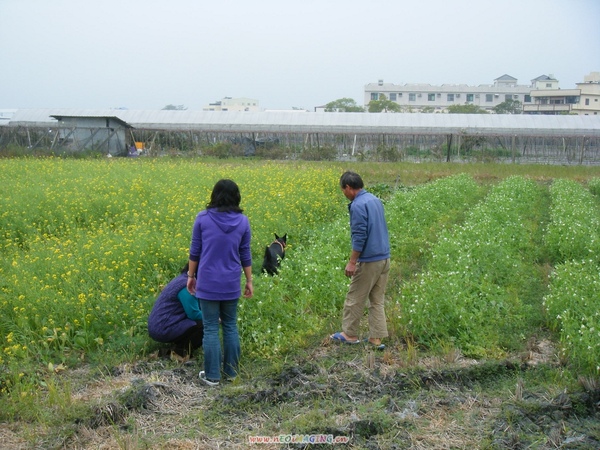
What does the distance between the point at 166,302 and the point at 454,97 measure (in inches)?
3473

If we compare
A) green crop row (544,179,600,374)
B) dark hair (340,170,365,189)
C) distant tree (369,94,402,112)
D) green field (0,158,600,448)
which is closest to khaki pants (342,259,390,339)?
green field (0,158,600,448)

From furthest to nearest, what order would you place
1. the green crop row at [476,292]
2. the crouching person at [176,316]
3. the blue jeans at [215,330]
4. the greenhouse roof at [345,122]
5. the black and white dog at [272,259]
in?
1. the greenhouse roof at [345,122]
2. the black and white dog at [272,259]
3. the green crop row at [476,292]
4. the crouching person at [176,316]
5. the blue jeans at [215,330]

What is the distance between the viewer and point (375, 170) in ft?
82.0

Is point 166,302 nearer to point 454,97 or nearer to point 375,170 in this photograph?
point 375,170

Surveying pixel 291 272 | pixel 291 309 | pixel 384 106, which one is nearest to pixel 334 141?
pixel 291 272

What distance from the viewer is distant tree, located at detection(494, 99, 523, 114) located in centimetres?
7900

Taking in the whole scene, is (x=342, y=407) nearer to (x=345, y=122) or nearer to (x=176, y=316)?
(x=176, y=316)

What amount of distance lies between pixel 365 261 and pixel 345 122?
33.4 meters

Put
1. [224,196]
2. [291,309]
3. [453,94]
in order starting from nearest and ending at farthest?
[224,196] < [291,309] < [453,94]

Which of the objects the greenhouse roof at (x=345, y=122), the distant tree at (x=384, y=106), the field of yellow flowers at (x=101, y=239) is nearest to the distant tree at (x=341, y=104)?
the distant tree at (x=384, y=106)

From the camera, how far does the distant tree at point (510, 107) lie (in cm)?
7900

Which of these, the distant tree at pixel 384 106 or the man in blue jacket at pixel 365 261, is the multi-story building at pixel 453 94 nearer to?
the distant tree at pixel 384 106

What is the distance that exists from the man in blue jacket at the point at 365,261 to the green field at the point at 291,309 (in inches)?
10.9

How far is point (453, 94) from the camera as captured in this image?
88688 millimetres
